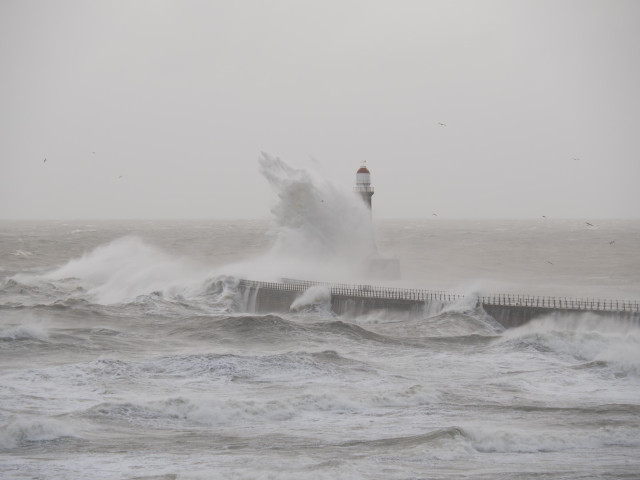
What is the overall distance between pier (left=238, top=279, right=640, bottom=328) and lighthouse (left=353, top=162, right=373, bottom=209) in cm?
832

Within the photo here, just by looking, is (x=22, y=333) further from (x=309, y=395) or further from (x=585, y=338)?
(x=585, y=338)

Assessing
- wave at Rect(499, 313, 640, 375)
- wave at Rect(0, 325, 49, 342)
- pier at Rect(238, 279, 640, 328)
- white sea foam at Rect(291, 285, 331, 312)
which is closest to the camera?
wave at Rect(499, 313, 640, 375)

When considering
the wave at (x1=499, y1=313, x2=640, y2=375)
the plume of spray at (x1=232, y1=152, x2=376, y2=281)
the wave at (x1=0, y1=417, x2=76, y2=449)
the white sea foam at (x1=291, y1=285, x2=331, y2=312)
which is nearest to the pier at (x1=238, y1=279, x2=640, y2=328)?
the white sea foam at (x1=291, y1=285, x2=331, y2=312)

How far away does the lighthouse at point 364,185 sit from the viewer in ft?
160

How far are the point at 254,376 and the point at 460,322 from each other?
11.0 meters

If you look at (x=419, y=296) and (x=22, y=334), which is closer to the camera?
(x=22, y=334)

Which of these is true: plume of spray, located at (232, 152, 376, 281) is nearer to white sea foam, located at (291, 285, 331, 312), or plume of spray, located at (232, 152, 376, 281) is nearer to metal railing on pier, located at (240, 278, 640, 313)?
metal railing on pier, located at (240, 278, 640, 313)

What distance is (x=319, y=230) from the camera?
48438 mm

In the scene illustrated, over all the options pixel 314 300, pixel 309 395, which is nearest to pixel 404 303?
pixel 314 300

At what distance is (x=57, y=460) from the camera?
15.9 metres

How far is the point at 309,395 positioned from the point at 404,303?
1416cm

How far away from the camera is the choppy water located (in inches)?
625

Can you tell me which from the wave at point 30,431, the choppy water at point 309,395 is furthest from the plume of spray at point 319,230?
the wave at point 30,431

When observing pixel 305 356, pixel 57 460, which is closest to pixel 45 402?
pixel 57 460
